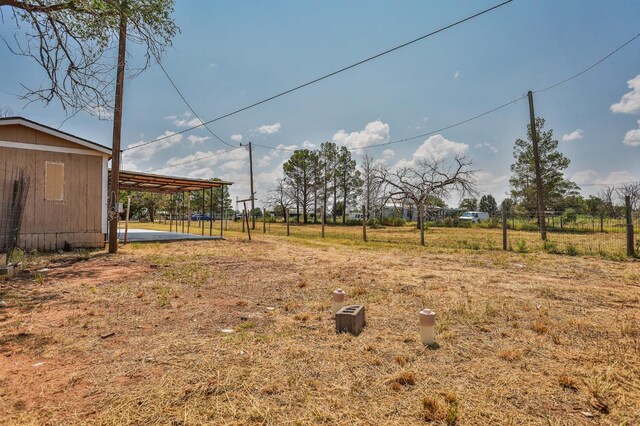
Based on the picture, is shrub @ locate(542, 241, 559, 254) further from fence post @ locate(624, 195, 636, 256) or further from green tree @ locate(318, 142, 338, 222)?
green tree @ locate(318, 142, 338, 222)

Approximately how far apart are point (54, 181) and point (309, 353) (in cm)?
1046

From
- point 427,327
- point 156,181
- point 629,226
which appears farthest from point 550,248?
point 156,181

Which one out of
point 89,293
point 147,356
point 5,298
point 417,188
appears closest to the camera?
point 147,356

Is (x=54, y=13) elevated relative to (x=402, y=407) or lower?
elevated

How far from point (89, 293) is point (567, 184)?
3560 centimetres

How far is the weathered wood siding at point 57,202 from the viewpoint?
30.0 ft

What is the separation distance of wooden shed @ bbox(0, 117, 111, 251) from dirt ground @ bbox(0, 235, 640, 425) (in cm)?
478

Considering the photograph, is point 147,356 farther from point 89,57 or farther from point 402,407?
point 89,57

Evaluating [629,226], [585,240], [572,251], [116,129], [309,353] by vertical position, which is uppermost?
[116,129]

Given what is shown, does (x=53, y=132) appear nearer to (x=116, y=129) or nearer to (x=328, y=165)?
(x=116, y=129)

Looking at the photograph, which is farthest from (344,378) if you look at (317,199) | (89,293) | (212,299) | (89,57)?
(317,199)

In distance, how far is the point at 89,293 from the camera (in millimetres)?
4883

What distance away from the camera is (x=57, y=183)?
9.72 metres

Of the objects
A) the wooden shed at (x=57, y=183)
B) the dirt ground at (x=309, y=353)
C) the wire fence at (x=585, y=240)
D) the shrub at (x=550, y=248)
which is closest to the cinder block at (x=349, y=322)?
the dirt ground at (x=309, y=353)
